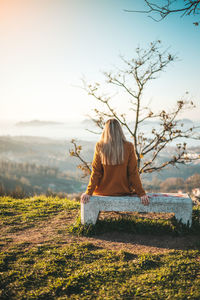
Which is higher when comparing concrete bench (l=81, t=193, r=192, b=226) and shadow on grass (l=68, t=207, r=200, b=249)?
concrete bench (l=81, t=193, r=192, b=226)

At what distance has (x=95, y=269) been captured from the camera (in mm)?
3121

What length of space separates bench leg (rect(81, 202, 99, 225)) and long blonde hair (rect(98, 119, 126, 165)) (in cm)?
104

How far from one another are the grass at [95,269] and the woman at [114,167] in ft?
2.68

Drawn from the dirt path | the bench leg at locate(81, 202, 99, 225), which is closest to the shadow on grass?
the dirt path

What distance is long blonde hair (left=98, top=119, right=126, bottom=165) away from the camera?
14.5 ft

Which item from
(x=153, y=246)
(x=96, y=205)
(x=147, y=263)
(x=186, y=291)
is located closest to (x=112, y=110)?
(x=96, y=205)

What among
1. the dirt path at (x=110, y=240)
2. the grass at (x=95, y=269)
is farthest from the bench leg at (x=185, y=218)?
the dirt path at (x=110, y=240)

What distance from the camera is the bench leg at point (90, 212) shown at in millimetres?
4680

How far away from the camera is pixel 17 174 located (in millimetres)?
138500

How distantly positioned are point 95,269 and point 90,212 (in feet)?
→ 5.34

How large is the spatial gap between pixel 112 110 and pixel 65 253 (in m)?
5.16

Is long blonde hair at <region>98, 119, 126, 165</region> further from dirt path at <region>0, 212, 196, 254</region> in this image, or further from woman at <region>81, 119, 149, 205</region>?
dirt path at <region>0, 212, 196, 254</region>

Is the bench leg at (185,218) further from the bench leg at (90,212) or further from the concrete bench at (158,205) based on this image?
the bench leg at (90,212)

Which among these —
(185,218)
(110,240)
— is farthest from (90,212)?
(185,218)
